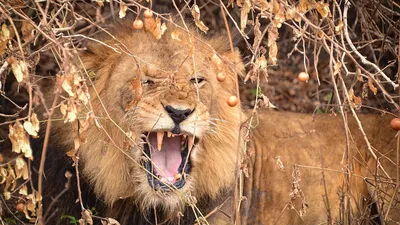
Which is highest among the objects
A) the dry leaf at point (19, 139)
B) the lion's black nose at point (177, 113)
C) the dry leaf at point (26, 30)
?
the dry leaf at point (26, 30)

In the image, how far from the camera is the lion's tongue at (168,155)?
4.25 m

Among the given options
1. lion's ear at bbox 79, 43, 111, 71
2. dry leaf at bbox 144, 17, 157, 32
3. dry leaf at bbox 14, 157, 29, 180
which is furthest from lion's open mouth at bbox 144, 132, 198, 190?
dry leaf at bbox 14, 157, 29, 180

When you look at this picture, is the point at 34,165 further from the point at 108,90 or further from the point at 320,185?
the point at 320,185

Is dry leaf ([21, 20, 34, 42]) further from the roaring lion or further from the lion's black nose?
the lion's black nose

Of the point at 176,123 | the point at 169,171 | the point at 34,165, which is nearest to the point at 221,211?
Answer: the point at 169,171

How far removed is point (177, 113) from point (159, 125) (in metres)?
0.12

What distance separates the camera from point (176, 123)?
13.1 feet

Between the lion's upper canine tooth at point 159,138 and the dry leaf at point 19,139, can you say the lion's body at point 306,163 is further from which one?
the dry leaf at point 19,139

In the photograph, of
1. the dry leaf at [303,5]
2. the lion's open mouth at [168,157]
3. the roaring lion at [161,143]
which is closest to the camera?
the dry leaf at [303,5]

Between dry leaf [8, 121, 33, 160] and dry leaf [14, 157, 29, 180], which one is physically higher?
dry leaf [8, 121, 33, 160]

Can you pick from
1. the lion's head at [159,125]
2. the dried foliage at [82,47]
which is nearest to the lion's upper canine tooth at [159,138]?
the lion's head at [159,125]

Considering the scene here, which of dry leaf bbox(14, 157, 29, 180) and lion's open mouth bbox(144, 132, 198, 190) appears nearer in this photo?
dry leaf bbox(14, 157, 29, 180)

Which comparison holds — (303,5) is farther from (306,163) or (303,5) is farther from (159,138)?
(306,163)

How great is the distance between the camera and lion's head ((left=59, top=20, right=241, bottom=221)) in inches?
161
